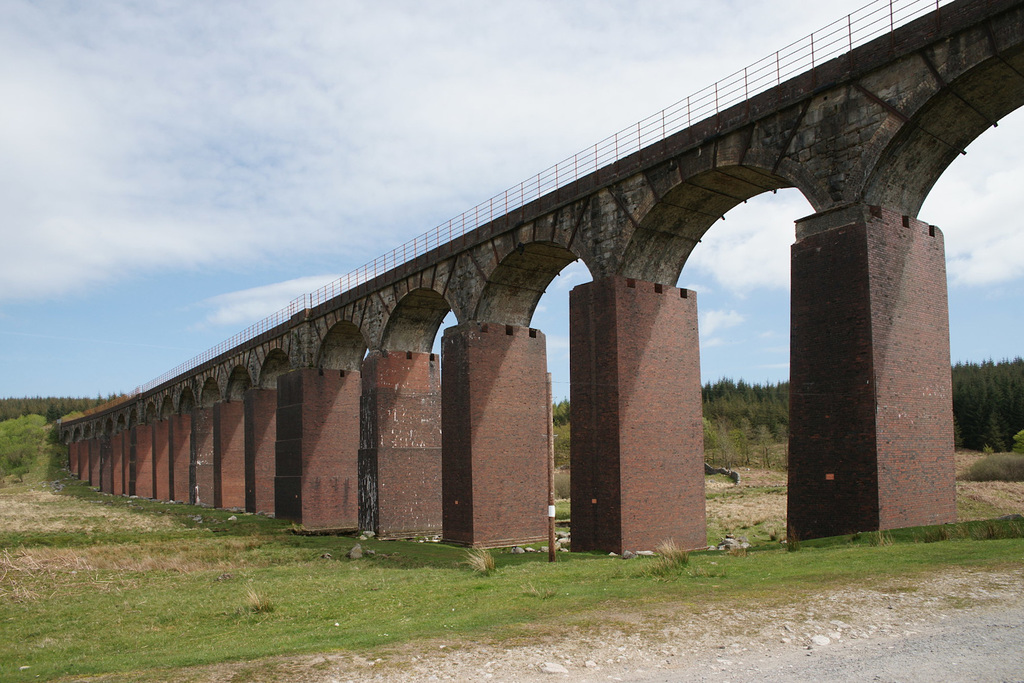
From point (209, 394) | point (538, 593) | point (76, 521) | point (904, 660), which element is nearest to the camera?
point (904, 660)

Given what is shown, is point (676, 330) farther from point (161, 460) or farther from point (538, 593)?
point (161, 460)

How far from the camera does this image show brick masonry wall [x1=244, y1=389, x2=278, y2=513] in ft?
122

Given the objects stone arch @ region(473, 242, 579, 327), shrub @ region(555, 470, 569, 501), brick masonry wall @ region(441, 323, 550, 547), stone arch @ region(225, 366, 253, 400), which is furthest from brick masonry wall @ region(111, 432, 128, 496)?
stone arch @ region(473, 242, 579, 327)

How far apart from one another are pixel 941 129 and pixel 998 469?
3121 cm

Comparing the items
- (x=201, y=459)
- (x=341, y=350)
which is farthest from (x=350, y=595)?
(x=201, y=459)

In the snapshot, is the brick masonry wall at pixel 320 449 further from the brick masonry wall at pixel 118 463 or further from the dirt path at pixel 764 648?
the brick masonry wall at pixel 118 463

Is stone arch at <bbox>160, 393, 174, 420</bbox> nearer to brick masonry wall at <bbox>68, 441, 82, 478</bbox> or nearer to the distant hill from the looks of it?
brick masonry wall at <bbox>68, 441, 82, 478</bbox>

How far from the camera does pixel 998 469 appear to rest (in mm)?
37875

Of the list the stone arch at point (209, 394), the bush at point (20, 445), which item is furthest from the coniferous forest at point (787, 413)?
the bush at point (20, 445)

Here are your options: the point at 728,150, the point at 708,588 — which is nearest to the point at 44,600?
the point at 708,588

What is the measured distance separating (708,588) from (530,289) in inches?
563

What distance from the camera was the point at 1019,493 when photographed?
26984 mm

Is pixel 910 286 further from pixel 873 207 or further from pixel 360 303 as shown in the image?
pixel 360 303

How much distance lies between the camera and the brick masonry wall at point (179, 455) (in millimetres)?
52219
